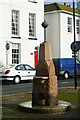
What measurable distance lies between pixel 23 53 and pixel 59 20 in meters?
7.42

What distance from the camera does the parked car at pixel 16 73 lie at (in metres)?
20.7

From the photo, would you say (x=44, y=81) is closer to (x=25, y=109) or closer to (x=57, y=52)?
(x=25, y=109)

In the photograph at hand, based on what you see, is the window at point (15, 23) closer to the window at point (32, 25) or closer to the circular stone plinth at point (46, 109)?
the window at point (32, 25)

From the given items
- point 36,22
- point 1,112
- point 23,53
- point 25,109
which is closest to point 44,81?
point 25,109

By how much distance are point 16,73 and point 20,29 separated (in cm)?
809

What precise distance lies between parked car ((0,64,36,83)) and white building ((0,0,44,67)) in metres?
4.96

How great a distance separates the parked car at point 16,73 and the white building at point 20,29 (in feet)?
16.3

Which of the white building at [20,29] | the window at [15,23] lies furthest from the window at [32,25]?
the window at [15,23]

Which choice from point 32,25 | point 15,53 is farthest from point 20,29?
point 15,53

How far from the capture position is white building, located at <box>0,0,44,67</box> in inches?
1048

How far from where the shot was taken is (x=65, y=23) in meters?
34.1

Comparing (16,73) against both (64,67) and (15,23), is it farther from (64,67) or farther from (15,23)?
(15,23)

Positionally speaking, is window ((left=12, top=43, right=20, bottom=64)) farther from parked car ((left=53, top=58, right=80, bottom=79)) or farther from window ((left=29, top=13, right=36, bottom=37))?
parked car ((left=53, top=58, right=80, bottom=79))

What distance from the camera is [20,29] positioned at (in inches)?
1109
